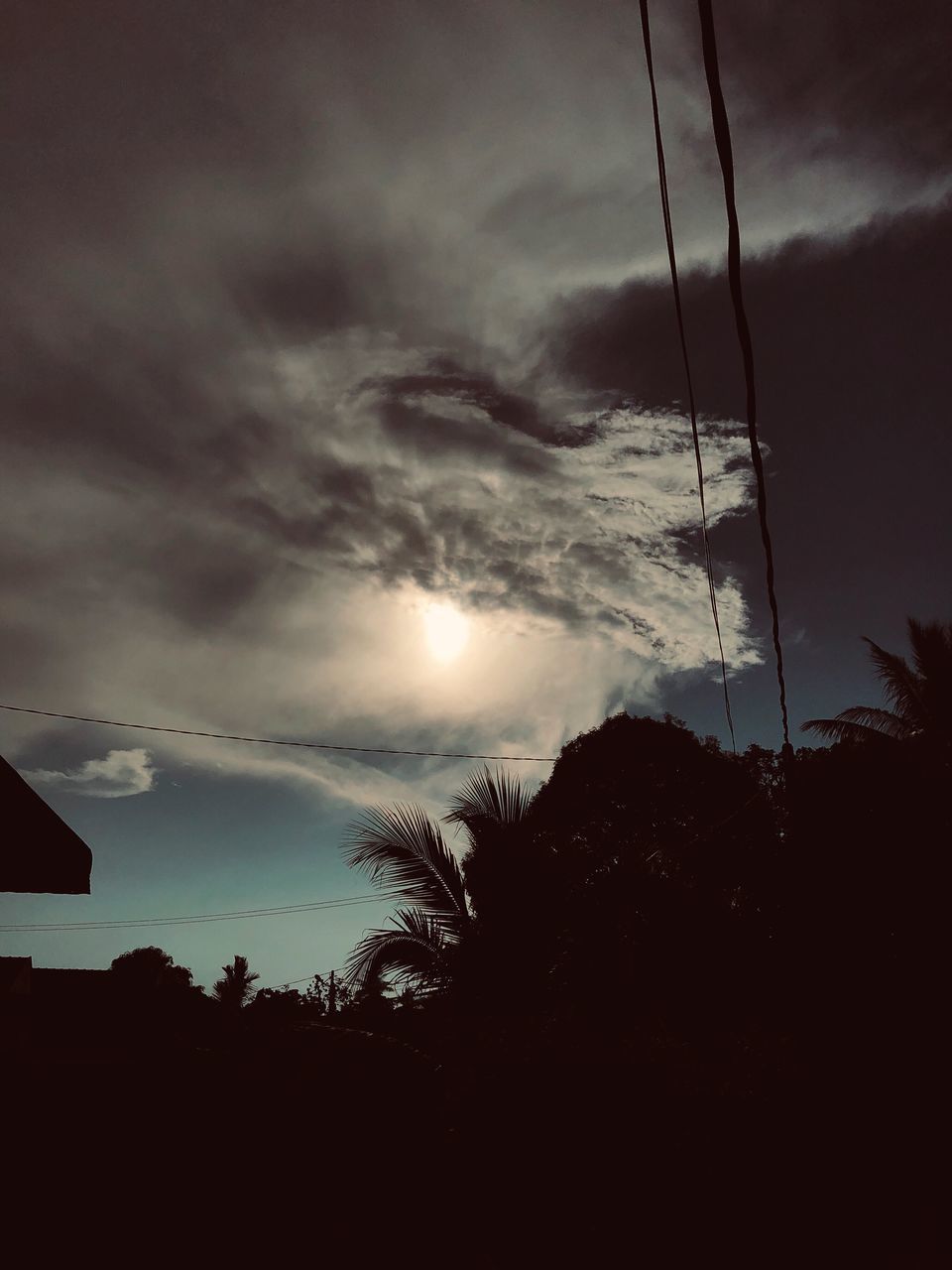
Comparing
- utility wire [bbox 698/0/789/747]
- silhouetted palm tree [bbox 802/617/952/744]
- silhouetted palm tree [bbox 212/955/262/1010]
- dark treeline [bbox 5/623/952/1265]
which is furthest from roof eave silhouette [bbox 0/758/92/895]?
silhouetted palm tree [bbox 212/955/262/1010]

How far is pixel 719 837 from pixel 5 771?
534 inches

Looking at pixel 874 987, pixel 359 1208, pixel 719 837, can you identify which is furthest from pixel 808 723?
pixel 359 1208

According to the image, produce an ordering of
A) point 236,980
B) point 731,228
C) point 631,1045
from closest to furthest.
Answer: point 731,228
point 631,1045
point 236,980

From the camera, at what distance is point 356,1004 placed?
7.18 metres

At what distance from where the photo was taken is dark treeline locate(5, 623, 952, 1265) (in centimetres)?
502

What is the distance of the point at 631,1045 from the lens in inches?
246

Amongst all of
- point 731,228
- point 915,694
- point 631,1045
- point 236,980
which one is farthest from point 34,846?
point 236,980

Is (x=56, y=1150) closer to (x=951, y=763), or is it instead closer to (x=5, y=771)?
(x=5, y=771)

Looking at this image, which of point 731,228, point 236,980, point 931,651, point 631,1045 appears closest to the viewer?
point 731,228

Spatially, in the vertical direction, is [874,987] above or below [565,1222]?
above

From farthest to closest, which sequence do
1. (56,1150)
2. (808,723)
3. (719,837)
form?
(808,723)
(719,837)
(56,1150)

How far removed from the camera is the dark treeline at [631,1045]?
5016mm

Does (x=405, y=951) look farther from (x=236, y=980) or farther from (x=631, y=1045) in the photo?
(x=236, y=980)

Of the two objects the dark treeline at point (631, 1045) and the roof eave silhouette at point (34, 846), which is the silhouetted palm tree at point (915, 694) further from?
the roof eave silhouette at point (34, 846)
